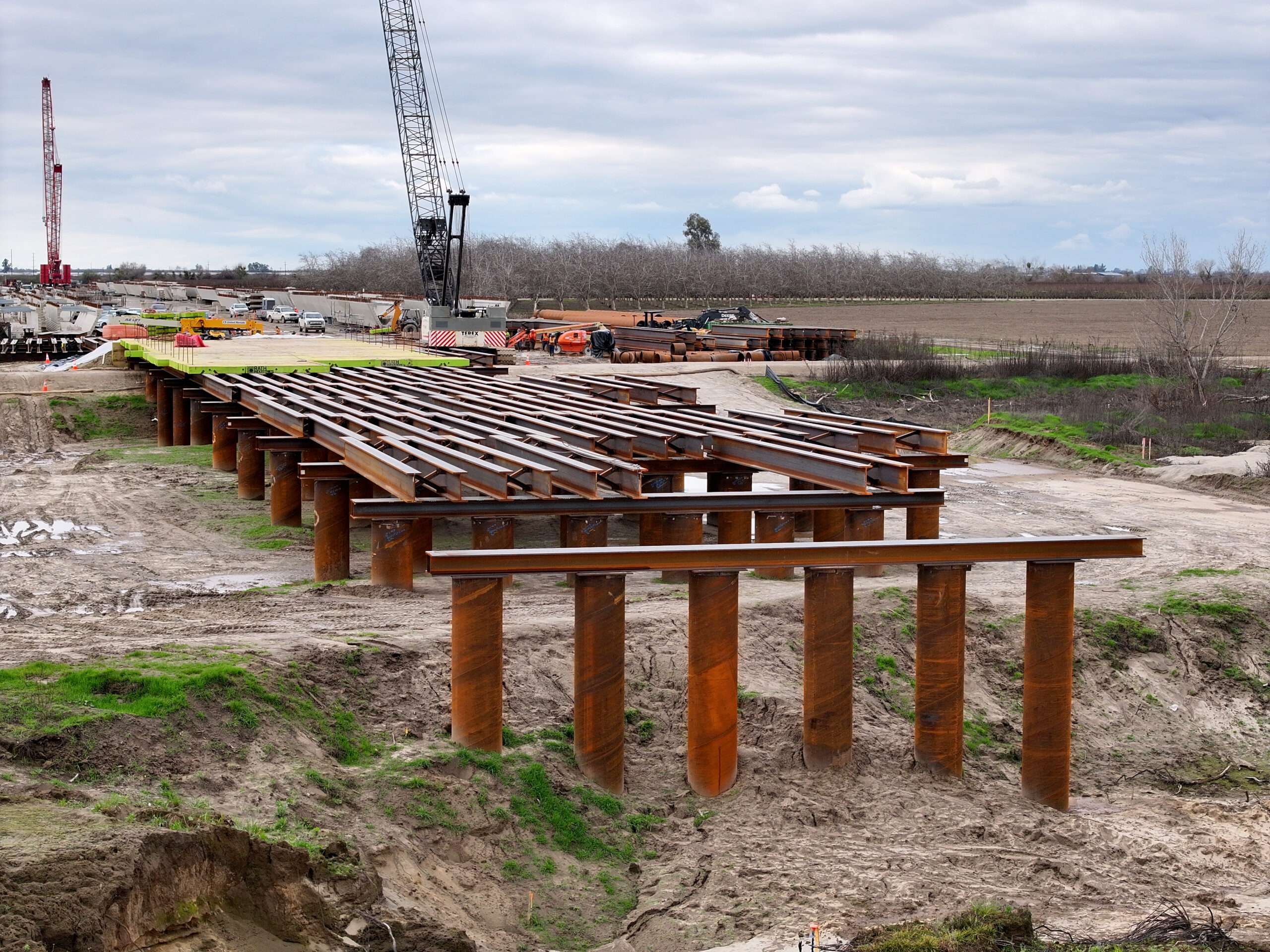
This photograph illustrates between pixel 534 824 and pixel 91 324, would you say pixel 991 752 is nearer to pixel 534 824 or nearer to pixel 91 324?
pixel 534 824

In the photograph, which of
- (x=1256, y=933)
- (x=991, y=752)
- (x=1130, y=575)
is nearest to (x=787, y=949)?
(x=1256, y=933)

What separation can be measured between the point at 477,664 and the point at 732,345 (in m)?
34.8

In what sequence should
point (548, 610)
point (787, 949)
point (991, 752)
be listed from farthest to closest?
point (548, 610) < point (991, 752) < point (787, 949)

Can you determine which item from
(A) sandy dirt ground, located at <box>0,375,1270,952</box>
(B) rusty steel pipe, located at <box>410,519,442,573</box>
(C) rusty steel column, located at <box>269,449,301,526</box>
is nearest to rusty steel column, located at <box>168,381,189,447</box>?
(C) rusty steel column, located at <box>269,449,301,526</box>

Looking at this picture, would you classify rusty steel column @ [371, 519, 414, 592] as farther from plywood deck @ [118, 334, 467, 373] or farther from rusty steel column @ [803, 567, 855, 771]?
plywood deck @ [118, 334, 467, 373]

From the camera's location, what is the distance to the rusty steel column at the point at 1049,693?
28.5 ft

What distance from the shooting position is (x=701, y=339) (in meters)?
42.4

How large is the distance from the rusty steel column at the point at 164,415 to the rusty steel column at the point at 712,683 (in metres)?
21.0

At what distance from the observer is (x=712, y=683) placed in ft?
27.3

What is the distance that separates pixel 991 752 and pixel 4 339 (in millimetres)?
49950

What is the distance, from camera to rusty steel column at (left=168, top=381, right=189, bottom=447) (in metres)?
26.2

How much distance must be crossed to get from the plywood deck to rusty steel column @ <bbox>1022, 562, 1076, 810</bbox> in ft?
59.8

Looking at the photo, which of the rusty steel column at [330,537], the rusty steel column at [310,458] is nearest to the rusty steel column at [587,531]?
the rusty steel column at [330,537]

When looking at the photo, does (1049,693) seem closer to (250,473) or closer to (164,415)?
(250,473)
